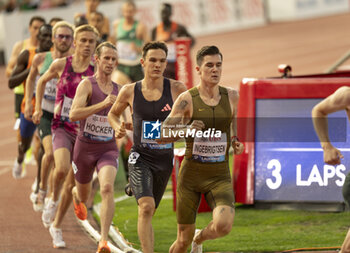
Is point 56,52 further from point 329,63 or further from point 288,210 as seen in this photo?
point 329,63

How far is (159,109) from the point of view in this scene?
8328mm

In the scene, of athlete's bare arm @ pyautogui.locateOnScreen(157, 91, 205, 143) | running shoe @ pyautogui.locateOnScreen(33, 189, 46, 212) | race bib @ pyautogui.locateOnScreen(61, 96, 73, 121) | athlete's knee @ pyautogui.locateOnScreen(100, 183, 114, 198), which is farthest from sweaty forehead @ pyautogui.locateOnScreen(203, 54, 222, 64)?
running shoe @ pyautogui.locateOnScreen(33, 189, 46, 212)

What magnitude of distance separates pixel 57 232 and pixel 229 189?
9.16 feet

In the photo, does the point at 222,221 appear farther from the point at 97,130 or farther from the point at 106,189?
the point at 97,130

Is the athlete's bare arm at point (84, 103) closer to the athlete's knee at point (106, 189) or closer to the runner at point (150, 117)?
the runner at point (150, 117)

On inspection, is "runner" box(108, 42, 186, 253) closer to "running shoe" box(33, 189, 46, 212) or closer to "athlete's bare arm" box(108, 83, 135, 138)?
"athlete's bare arm" box(108, 83, 135, 138)

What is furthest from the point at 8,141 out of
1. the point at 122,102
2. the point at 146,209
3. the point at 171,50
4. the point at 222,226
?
the point at 222,226

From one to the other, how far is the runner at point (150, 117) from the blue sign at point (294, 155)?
2805mm

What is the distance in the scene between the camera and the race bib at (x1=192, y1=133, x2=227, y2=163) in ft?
25.8

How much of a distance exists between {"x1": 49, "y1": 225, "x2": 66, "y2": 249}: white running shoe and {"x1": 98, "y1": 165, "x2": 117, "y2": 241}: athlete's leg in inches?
48.5

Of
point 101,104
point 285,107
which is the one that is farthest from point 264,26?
point 101,104

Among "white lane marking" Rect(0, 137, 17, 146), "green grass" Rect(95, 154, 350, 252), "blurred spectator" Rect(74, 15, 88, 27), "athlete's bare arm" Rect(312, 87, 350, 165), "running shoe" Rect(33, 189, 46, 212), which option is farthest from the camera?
"white lane marking" Rect(0, 137, 17, 146)

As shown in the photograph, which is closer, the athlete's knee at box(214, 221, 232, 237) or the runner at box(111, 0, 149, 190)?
the athlete's knee at box(214, 221, 232, 237)

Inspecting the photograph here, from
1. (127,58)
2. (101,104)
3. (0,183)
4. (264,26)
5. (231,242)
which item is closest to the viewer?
(101,104)
